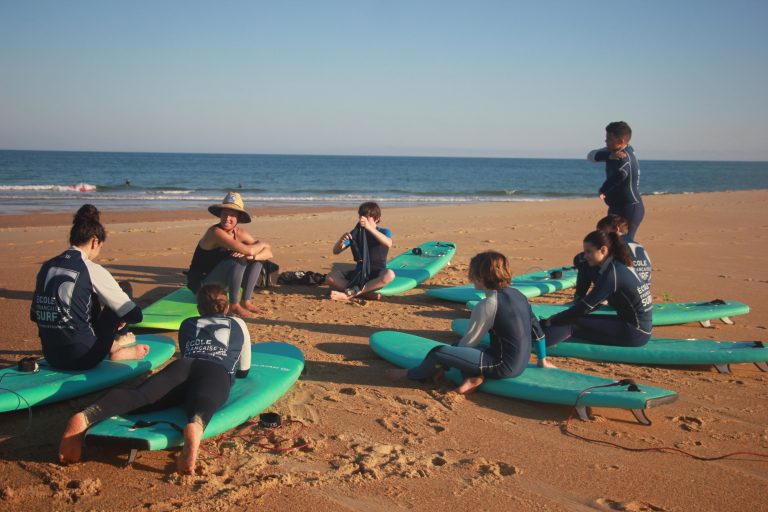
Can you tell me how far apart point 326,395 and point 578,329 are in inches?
90.7

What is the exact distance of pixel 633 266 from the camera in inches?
237

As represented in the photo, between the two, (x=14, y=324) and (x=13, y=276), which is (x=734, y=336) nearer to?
(x=14, y=324)

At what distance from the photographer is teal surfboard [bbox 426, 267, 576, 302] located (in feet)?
24.8

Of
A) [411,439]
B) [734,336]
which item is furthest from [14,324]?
[734,336]

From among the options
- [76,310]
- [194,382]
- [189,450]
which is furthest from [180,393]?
[76,310]

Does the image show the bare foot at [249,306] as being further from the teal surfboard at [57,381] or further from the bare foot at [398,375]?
the bare foot at [398,375]

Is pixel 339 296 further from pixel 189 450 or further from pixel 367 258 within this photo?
pixel 189 450

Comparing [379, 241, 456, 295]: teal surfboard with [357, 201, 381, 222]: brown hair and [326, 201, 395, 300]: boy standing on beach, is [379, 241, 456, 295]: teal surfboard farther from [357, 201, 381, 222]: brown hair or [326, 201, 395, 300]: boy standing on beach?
[357, 201, 381, 222]: brown hair

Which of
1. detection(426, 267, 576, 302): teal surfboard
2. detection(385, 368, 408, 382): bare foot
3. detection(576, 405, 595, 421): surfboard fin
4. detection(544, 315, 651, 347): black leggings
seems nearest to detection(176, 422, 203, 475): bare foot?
detection(385, 368, 408, 382): bare foot

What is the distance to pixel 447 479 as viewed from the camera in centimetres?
346

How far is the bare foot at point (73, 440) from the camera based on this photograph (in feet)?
11.2

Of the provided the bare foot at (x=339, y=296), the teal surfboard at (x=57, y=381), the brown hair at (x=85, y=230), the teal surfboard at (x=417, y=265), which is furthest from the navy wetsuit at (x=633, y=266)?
the brown hair at (x=85, y=230)

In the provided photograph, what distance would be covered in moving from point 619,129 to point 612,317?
260 cm

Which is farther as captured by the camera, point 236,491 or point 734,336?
point 734,336
